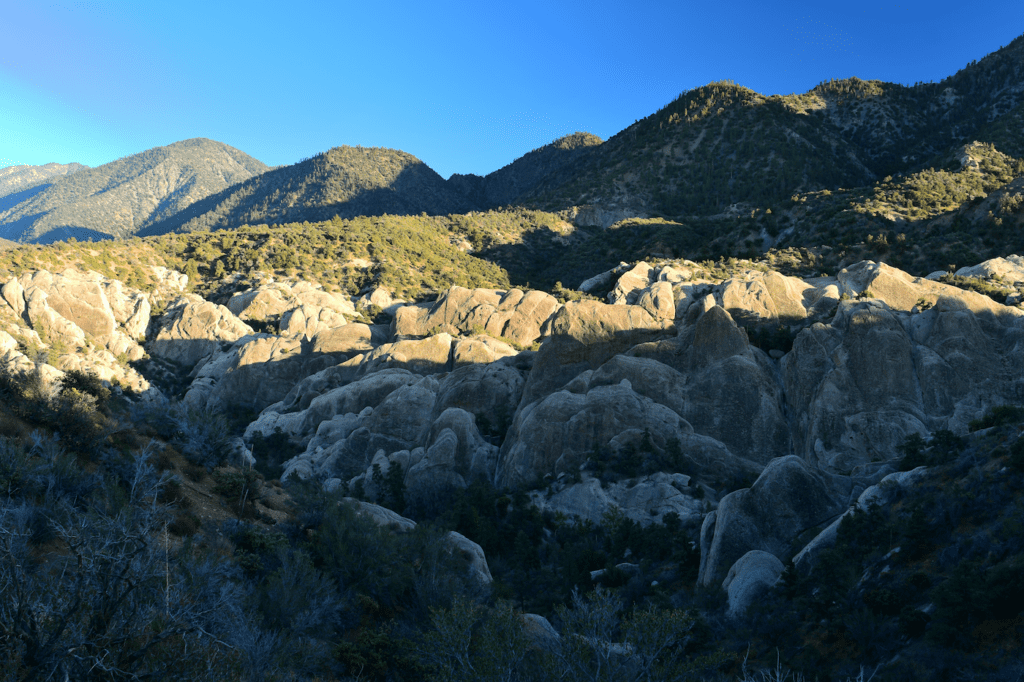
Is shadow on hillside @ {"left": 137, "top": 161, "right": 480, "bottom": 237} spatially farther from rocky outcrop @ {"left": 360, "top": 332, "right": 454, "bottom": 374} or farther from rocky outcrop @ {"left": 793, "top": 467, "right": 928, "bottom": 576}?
rocky outcrop @ {"left": 793, "top": 467, "right": 928, "bottom": 576}

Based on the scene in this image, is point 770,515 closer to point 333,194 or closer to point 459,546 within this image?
point 459,546

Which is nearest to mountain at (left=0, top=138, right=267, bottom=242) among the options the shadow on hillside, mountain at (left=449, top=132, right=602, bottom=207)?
the shadow on hillside

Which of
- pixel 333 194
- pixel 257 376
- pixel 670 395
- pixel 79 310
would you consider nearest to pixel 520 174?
pixel 333 194

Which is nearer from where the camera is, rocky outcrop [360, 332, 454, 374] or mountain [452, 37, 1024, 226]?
rocky outcrop [360, 332, 454, 374]

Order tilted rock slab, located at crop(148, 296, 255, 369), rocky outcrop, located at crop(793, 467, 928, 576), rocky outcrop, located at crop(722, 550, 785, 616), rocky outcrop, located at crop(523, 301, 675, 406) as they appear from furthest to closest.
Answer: tilted rock slab, located at crop(148, 296, 255, 369), rocky outcrop, located at crop(523, 301, 675, 406), rocky outcrop, located at crop(793, 467, 928, 576), rocky outcrop, located at crop(722, 550, 785, 616)

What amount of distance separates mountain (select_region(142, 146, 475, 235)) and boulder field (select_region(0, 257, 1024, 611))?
85.9m

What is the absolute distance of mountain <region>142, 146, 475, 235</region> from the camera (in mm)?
127188

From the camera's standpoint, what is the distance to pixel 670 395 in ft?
92.7

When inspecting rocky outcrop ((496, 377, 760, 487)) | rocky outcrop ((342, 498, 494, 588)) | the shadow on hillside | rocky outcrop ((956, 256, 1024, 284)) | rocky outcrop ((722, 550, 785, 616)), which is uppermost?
the shadow on hillside

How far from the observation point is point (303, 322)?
5016 cm

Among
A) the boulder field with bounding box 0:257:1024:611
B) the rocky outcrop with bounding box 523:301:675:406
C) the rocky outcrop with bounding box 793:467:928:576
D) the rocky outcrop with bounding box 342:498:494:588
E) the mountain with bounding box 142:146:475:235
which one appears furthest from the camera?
the mountain with bounding box 142:146:475:235

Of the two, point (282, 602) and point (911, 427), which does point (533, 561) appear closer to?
point (282, 602)

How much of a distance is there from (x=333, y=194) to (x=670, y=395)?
388ft

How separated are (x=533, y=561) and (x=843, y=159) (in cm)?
8954
